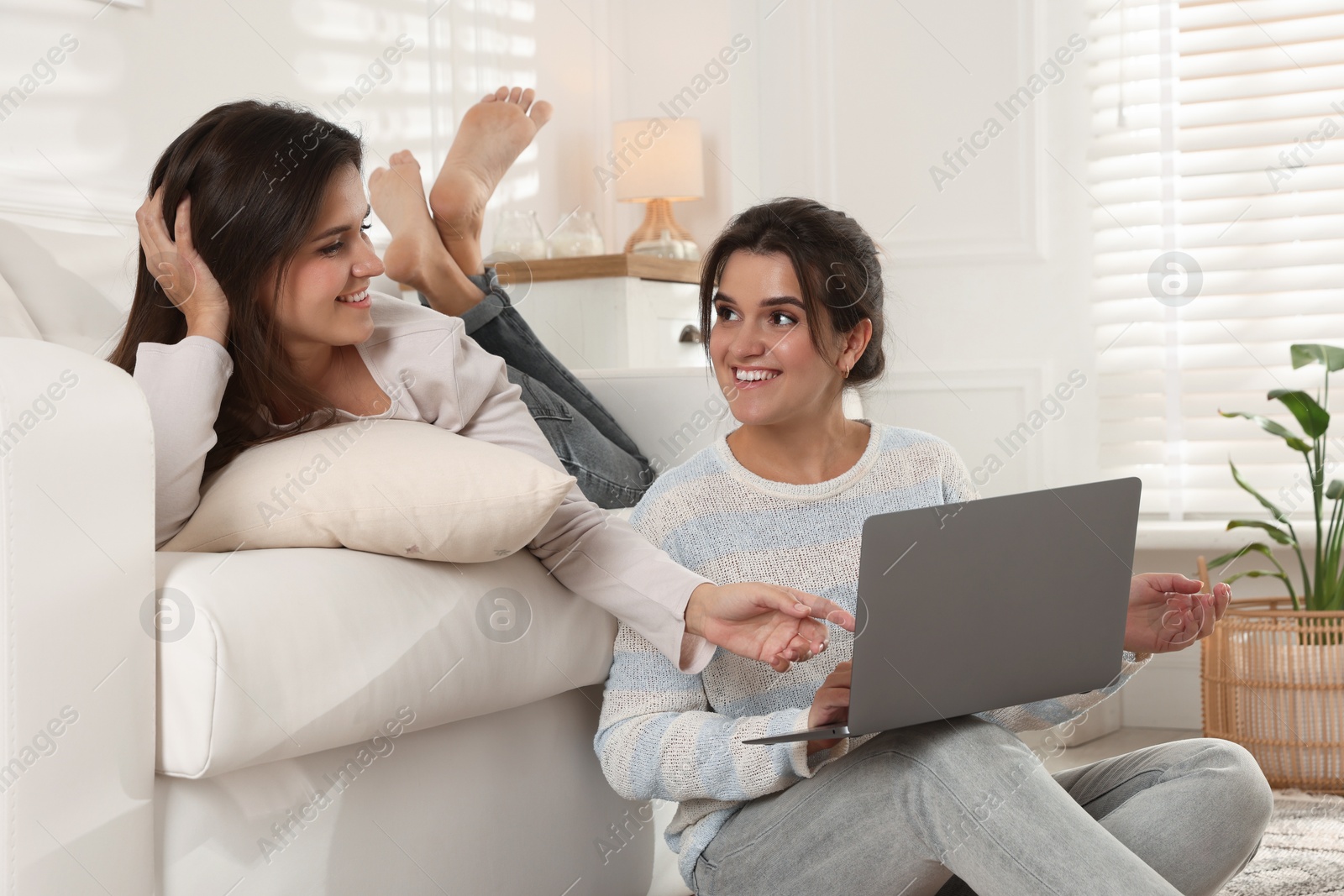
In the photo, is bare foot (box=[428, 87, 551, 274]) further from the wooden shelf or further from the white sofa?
the white sofa

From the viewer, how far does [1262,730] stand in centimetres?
220

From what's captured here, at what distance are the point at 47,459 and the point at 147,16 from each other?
4.85 ft

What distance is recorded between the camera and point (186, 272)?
1.08 m

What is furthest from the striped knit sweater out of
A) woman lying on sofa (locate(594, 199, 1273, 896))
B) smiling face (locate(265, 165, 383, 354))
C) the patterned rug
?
the patterned rug

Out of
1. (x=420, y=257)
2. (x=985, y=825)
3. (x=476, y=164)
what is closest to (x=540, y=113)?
(x=476, y=164)

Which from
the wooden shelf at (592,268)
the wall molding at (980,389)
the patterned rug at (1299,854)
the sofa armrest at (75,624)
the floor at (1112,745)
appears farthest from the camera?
the wall molding at (980,389)

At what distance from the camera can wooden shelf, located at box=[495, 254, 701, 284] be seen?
2.56 m

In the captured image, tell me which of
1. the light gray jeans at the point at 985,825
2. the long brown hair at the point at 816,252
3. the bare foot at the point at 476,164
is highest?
the bare foot at the point at 476,164

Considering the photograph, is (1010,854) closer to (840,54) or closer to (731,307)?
(731,307)

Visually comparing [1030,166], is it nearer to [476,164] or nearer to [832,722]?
[476,164]

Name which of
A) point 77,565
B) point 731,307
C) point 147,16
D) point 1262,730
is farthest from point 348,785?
point 1262,730

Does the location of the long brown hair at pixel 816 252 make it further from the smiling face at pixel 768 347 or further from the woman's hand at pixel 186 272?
the woman's hand at pixel 186 272

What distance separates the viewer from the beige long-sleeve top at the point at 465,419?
1.01 m

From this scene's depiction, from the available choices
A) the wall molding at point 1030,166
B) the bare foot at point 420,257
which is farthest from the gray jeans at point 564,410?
the wall molding at point 1030,166
